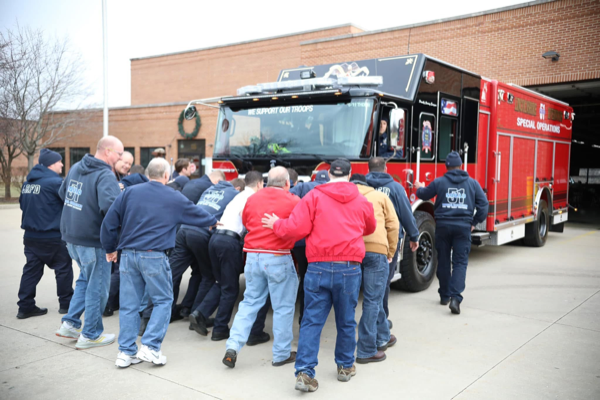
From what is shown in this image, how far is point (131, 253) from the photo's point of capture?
4.48 meters

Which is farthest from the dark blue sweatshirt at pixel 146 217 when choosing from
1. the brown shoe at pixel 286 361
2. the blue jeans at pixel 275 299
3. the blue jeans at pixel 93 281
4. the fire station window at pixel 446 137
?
the fire station window at pixel 446 137

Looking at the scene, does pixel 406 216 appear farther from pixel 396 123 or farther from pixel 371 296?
pixel 396 123

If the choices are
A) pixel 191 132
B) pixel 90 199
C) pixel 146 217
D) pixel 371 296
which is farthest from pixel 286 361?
pixel 191 132

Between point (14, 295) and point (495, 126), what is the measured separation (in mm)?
7833

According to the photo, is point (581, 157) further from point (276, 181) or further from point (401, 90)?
point (276, 181)

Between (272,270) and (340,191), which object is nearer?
(340,191)

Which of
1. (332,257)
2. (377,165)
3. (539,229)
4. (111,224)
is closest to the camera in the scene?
(332,257)

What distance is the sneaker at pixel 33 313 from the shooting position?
5.91m

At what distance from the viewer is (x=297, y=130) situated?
261 inches

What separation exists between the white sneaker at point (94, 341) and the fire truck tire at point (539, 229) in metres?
9.07

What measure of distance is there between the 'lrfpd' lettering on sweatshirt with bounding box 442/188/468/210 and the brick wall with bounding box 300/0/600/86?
10.3 metres

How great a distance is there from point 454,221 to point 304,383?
3.27 meters

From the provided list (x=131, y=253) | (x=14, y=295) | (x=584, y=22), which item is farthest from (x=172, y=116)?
(x=131, y=253)

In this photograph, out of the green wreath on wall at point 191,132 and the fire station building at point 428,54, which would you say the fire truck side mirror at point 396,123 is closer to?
the fire station building at point 428,54
